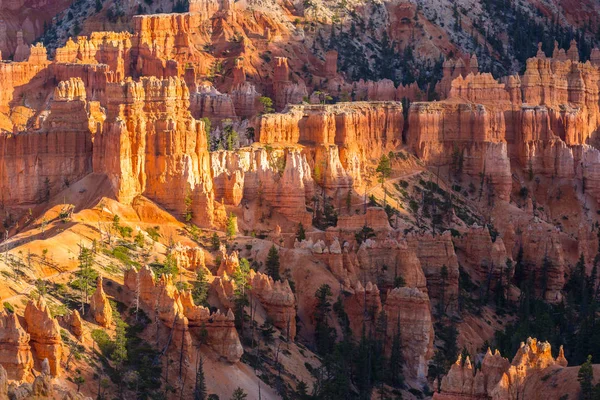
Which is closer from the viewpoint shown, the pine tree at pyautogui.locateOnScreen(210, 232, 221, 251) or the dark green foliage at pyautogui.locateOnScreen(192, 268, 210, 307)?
the dark green foliage at pyautogui.locateOnScreen(192, 268, 210, 307)

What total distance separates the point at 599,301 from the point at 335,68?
163ft

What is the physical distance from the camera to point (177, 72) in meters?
169

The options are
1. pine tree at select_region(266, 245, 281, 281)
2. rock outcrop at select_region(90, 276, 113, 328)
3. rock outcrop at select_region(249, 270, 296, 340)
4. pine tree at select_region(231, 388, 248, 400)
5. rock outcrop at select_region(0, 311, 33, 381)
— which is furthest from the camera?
pine tree at select_region(266, 245, 281, 281)

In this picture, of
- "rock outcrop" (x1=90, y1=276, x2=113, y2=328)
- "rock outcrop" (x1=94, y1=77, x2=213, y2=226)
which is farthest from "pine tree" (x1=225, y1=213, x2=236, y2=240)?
"rock outcrop" (x1=90, y1=276, x2=113, y2=328)

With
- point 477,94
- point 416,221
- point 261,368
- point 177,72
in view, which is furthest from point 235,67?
point 261,368

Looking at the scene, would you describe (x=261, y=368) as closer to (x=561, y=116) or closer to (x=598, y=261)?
(x=598, y=261)

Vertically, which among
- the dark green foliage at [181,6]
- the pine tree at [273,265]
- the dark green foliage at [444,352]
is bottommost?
the dark green foliage at [444,352]

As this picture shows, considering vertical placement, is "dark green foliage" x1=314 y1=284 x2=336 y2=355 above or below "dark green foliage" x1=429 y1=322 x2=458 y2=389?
above

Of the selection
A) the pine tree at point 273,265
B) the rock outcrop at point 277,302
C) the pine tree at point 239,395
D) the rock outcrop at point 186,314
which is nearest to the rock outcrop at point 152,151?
the pine tree at point 273,265

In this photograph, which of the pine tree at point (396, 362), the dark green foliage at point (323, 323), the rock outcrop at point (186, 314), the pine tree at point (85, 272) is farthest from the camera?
the dark green foliage at point (323, 323)

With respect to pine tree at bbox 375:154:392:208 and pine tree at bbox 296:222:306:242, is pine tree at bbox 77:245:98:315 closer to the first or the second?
pine tree at bbox 296:222:306:242

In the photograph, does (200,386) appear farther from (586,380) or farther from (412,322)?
(412,322)

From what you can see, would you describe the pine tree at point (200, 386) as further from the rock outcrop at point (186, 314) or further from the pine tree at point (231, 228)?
the pine tree at point (231, 228)

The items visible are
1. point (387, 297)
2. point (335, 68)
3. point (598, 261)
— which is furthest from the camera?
point (335, 68)
